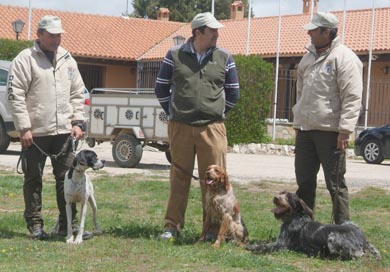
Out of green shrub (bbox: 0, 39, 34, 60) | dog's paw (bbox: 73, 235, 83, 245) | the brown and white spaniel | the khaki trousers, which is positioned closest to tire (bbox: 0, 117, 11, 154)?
green shrub (bbox: 0, 39, 34, 60)

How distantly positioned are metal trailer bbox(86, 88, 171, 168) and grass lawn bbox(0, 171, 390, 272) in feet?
10.3

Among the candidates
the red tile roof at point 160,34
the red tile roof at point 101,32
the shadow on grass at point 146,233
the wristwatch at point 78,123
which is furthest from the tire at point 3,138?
the red tile roof at point 101,32

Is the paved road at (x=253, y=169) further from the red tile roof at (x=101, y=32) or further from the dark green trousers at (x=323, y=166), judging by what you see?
the red tile roof at (x=101, y=32)

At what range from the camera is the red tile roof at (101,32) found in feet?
122

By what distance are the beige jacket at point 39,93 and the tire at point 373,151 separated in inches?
594

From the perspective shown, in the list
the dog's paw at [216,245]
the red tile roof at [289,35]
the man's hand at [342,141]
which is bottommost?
the dog's paw at [216,245]

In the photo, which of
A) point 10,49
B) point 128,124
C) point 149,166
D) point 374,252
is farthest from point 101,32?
point 374,252

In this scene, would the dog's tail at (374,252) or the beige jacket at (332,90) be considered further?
the beige jacket at (332,90)

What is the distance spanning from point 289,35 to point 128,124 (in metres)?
20.2

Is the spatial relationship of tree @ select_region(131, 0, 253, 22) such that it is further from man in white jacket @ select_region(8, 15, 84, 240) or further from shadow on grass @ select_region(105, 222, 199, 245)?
man in white jacket @ select_region(8, 15, 84, 240)

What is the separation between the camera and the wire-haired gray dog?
7.06m

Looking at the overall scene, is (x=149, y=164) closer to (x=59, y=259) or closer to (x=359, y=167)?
(x=359, y=167)

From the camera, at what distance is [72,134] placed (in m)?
8.01

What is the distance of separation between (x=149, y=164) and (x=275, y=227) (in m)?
8.48
